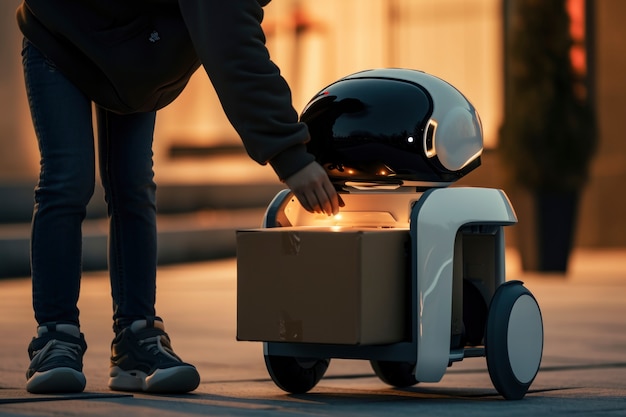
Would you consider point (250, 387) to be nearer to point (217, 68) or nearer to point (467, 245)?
point (467, 245)

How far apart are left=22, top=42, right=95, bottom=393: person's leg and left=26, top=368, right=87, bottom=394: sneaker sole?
0.08 meters

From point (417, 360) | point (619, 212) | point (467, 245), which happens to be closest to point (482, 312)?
point (467, 245)

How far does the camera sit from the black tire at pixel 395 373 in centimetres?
371

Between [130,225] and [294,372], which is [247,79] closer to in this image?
[130,225]

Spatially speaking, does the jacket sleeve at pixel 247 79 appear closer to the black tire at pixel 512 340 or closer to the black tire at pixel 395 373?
the black tire at pixel 512 340

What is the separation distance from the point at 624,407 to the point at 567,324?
2416mm

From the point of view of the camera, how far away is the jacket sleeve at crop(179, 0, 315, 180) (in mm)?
3139

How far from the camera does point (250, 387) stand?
3.62 m

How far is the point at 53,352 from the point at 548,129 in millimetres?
5531

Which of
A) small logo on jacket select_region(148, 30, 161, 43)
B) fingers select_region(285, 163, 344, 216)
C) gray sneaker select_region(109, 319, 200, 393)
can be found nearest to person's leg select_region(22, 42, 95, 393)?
gray sneaker select_region(109, 319, 200, 393)

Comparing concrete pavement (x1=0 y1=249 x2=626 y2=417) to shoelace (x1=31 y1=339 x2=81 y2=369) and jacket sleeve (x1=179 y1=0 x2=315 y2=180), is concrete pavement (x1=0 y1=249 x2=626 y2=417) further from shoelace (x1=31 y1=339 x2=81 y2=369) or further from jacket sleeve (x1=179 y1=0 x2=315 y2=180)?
jacket sleeve (x1=179 y1=0 x2=315 y2=180)

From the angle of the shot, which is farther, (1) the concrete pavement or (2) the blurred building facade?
(2) the blurred building facade

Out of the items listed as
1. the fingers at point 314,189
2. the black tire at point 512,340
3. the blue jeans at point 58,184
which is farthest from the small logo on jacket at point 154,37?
the black tire at point 512,340

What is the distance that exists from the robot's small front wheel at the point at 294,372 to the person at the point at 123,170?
20 centimetres
